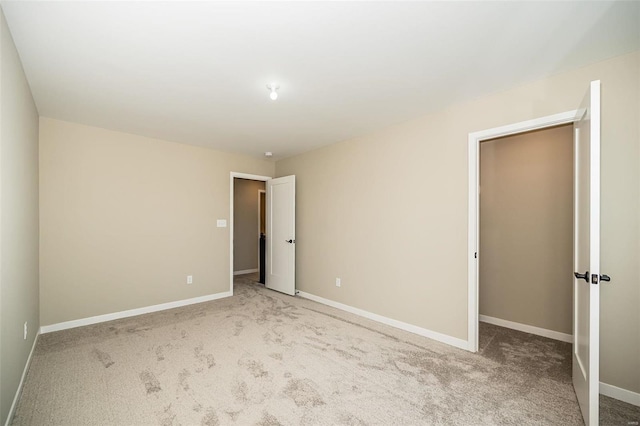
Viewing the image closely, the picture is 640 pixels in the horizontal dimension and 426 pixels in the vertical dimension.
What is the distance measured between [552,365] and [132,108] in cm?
476

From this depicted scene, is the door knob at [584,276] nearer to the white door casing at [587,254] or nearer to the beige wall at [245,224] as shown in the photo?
the white door casing at [587,254]

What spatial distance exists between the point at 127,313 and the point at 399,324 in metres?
3.56

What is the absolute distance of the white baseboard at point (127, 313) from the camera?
130 inches

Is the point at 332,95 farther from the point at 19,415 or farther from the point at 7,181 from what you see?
the point at 19,415

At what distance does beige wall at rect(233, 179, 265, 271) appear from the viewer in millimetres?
6734

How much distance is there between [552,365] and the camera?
2.54m

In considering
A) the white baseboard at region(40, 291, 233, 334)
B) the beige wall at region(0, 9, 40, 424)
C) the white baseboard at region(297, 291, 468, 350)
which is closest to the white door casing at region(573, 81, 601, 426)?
the white baseboard at region(297, 291, 468, 350)

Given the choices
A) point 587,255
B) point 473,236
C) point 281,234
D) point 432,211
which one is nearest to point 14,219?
point 281,234

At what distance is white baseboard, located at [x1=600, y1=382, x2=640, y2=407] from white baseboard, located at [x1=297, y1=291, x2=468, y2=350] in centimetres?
98

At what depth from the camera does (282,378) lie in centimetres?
230

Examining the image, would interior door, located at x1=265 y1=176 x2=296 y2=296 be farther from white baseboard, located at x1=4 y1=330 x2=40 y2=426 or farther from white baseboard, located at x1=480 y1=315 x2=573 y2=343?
white baseboard, located at x1=4 y1=330 x2=40 y2=426

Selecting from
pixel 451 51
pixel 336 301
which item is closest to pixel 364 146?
pixel 451 51

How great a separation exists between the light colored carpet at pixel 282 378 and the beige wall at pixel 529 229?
0.43 metres

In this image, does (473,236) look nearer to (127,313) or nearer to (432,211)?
(432,211)
